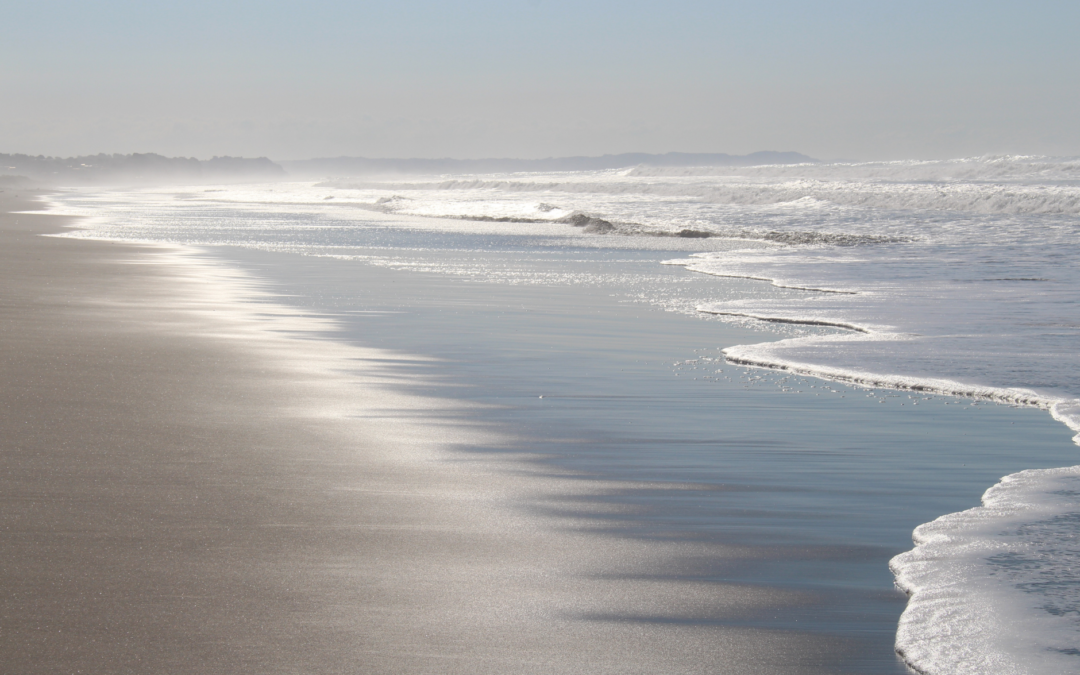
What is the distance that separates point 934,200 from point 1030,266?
62.7 feet

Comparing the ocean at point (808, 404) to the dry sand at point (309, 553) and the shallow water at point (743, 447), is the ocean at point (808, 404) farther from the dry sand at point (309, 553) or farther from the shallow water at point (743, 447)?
the dry sand at point (309, 553)

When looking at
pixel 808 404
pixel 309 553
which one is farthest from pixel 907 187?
pixel 309 553

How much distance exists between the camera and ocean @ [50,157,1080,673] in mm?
3023

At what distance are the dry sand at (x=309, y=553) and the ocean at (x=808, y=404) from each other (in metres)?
0.16

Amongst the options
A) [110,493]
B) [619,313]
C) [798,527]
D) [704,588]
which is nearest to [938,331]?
[619,313]

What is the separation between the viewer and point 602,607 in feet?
9.45

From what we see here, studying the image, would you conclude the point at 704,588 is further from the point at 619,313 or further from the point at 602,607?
the point at 619,313

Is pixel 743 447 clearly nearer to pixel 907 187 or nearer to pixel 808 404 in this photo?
pixel 808 404

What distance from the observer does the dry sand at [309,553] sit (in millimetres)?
2559

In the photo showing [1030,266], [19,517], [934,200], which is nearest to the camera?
[19,517]

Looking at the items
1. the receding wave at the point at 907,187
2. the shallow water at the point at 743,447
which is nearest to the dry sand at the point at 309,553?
the shallow water at the point at 743,447

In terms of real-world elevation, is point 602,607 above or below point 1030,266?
below

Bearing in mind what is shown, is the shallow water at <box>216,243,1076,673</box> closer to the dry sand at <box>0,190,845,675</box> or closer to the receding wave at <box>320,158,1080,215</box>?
the dry sand at <box>0,190,845,675</box>

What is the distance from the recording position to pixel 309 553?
127 inches
